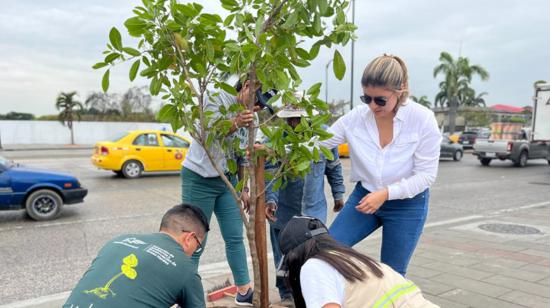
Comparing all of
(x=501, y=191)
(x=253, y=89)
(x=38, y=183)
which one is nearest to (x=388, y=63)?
(x=253, y=89)

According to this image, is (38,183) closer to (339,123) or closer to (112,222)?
(112,222)

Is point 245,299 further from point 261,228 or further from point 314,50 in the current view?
point 314,50

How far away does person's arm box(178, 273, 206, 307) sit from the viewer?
7.16 ft

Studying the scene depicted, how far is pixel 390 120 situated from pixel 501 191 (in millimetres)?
10410

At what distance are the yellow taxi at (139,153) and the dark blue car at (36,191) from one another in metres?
4.94

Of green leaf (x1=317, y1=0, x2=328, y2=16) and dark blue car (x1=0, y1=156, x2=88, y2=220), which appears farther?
dark blue car (x1=0, y1=156, x2=88, y2=220)

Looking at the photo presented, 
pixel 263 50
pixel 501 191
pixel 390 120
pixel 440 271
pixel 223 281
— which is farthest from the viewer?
pixel 501 191

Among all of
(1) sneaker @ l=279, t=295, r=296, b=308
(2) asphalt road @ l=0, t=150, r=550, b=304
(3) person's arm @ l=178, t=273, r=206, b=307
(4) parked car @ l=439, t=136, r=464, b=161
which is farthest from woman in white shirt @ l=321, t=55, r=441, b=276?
(4) parked car @ l=439, t=136, r=464, b=161

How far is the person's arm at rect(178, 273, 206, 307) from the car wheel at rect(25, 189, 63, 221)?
5975 mm

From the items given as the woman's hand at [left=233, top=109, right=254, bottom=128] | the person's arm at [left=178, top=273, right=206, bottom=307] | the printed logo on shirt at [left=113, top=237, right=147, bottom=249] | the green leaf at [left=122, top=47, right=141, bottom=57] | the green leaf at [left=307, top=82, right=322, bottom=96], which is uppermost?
the green leaf at [left=122, top=47, right=141, bottom=57]

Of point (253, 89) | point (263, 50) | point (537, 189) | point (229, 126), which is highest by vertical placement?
point (263, 50)

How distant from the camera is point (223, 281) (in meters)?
4.34

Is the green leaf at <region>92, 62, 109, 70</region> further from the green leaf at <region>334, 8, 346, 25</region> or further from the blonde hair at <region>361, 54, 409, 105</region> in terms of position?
the blonde hair at <region>361, 54, 409, 105</region>

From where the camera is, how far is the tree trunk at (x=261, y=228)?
2514 mm
